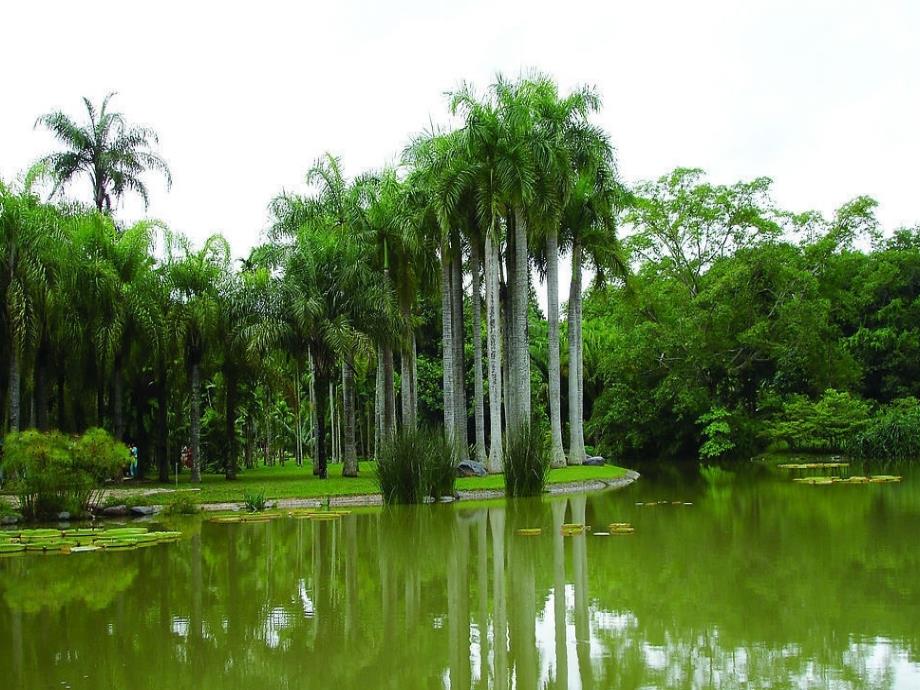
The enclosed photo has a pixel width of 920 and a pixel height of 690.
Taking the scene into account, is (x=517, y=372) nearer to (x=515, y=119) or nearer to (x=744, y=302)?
(x=515, y=119)

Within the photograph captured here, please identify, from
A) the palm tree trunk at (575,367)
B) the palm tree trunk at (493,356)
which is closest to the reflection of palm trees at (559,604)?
the palm tree trunk at (493,356)

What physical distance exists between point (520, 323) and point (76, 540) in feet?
52.3

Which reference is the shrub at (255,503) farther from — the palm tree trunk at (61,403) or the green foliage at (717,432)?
the green foliage at (717,432)

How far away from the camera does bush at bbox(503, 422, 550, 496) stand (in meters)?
22.1

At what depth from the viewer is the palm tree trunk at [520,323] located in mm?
27672

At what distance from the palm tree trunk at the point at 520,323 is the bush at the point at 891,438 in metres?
19.0

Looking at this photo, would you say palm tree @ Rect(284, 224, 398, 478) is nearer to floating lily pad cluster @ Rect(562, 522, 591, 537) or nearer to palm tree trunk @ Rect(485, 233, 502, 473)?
palm tree trunk @ Rect(485, 233, 502, 473)

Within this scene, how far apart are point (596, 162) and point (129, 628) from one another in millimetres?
24272

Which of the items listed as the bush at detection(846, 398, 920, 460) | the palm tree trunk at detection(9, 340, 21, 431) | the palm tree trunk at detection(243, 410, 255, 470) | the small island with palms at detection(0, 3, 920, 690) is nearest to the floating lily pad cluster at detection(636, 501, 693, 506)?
the small island with palms at detection(0, 3, 920, 690)

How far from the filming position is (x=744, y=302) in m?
43.8

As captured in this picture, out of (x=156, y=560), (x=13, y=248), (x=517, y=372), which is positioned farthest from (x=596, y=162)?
(x=156, y=560)

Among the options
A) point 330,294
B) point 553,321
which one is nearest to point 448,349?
point 553,321

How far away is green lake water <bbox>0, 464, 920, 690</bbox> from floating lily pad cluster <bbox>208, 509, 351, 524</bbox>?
2.16 metres

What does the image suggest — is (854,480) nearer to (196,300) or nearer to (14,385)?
(196,300)
